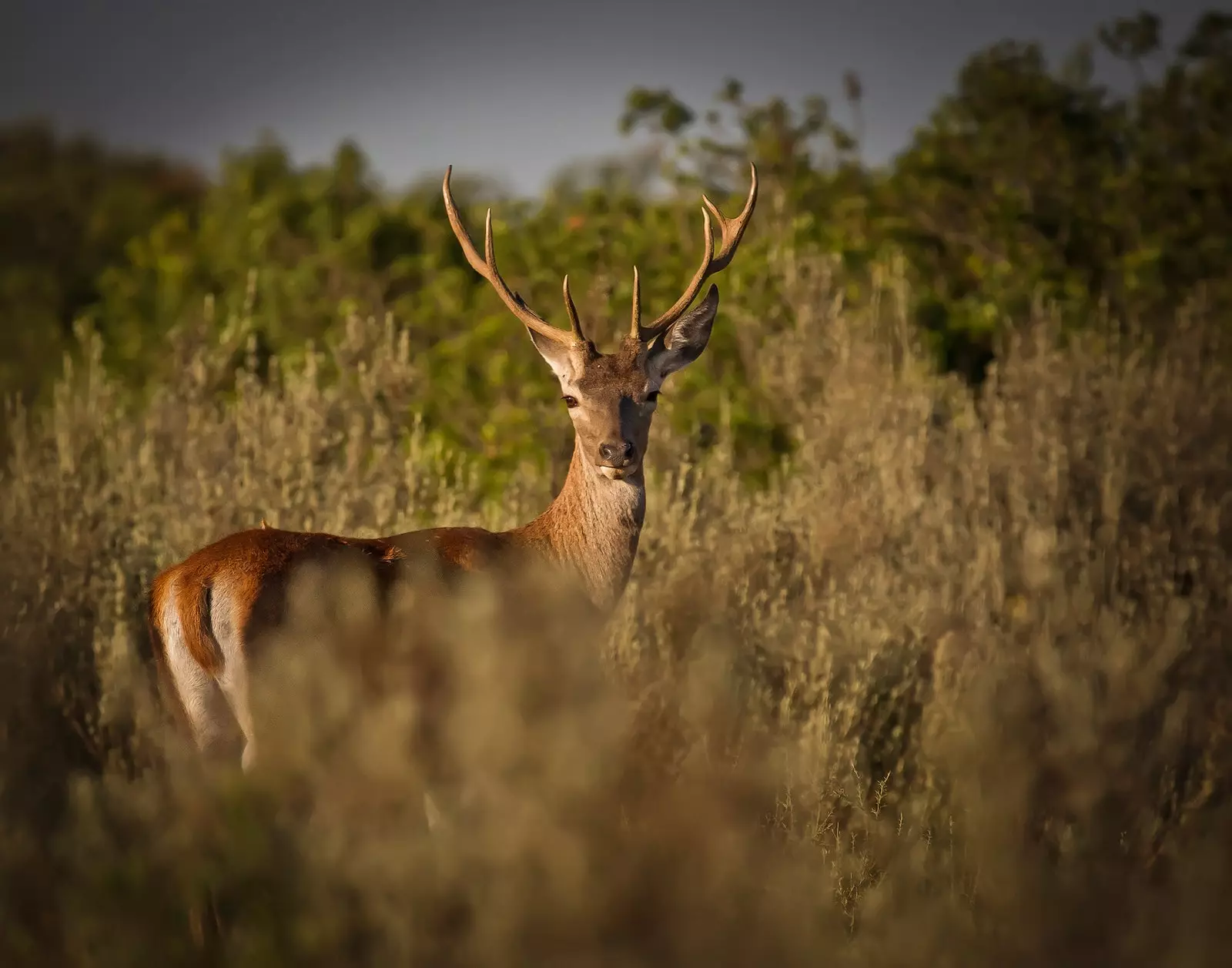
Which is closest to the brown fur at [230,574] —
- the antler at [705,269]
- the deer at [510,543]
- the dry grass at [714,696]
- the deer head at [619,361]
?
the deer at [510,543]

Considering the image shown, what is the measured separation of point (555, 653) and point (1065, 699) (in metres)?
1.49

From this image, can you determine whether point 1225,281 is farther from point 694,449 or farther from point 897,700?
point 897,700

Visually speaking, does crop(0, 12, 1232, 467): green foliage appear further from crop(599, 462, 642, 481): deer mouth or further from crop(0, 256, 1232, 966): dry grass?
crop(599, 462, 642, 481): deer mouth

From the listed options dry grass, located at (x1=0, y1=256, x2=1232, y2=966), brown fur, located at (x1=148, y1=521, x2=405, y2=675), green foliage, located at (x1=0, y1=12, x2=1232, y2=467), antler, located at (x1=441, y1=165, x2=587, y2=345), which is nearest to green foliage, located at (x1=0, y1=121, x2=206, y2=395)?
green foliage, located at (x1=0, y1=12, x2=1232, y2=467)

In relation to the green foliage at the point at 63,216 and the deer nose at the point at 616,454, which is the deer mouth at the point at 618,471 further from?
the green foliage at the point at 63,216

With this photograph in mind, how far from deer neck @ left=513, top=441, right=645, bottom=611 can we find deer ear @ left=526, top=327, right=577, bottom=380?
44 cm

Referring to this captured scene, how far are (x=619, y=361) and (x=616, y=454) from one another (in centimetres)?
51

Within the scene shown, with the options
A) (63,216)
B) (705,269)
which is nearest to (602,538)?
(705,269)

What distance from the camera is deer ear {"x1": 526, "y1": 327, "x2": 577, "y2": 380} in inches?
213

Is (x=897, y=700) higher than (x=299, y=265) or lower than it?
lower

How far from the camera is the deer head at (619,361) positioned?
5121mm

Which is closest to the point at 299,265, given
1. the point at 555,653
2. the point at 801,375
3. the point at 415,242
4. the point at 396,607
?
the point at 415,242

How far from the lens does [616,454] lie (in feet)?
16.4

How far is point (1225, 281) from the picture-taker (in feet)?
34.6
